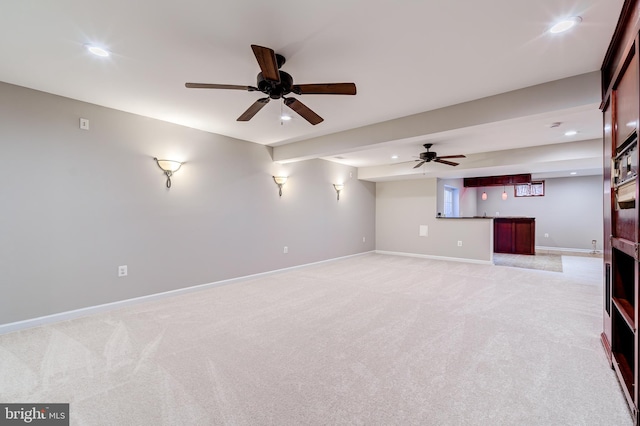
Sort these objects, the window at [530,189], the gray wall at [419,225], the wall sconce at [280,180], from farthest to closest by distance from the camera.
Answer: the window at [530,189], the gray wall at [419,225], the wall sconce at [280,180]

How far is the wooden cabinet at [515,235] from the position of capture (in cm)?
772

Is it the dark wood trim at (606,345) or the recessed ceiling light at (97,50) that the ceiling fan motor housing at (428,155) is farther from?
the recessed ceiling light at (97,50)

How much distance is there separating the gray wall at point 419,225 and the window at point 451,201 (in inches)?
82.6

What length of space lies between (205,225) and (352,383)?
334cm

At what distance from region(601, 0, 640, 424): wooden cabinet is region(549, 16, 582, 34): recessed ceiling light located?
228mm

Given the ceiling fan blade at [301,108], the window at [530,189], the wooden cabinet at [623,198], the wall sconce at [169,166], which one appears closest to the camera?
the wooden cabinet at [623,198]

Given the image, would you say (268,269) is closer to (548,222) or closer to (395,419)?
(395,419)

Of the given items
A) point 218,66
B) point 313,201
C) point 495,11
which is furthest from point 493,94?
point 313,201

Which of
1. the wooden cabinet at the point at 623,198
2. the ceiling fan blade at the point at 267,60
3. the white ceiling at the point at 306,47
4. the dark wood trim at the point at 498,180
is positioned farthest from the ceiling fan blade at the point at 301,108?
the dark wood trim at the point at 498,180

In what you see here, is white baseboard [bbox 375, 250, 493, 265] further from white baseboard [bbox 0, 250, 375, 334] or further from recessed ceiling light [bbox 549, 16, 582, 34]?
recessed ceiling light [bbox 549, 16, 582, 34]

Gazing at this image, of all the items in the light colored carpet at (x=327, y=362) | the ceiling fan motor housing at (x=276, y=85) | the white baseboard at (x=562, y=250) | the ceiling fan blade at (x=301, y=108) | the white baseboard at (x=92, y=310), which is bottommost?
the light colored carpet at (x=327, y=362)

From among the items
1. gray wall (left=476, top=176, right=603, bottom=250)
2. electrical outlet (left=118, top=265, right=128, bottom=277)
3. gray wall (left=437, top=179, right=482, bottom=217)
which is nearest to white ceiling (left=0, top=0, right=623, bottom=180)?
electrical outlet (left=118, top=265, right=128, bottom=277)

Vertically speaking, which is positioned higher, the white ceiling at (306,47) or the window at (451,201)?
the white ceiling at (306,47)

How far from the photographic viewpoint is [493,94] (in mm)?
3074
